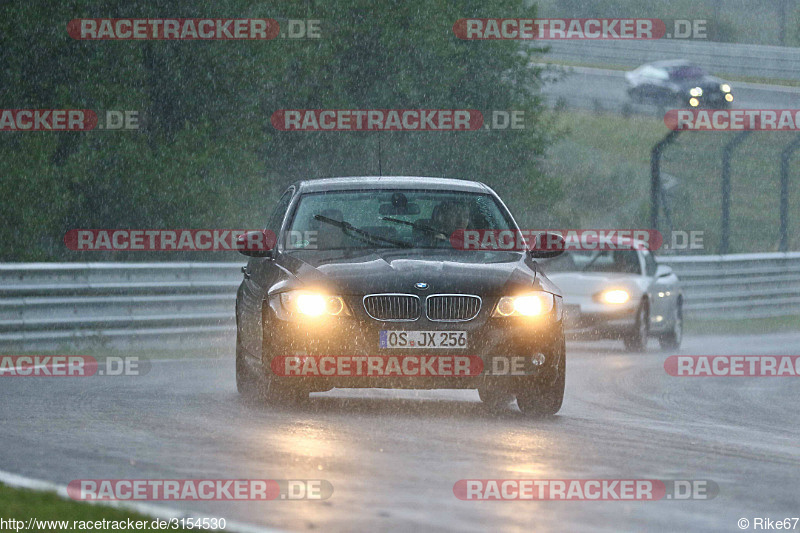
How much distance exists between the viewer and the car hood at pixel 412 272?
10.6 metres

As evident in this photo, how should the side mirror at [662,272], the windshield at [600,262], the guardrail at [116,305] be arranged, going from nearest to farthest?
1. the guardrail at [116,305]
2. the windshield at [600,262]
3. the side mirror at [662,272]

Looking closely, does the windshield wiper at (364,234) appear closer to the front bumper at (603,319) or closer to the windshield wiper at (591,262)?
the front bumper at (603,319)

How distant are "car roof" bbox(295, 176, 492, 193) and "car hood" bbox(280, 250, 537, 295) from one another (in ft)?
3.49

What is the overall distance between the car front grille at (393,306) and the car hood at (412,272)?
0.14ft

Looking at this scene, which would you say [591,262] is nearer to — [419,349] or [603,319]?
[603,319]

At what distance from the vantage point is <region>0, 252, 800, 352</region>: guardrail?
1733 centimetres

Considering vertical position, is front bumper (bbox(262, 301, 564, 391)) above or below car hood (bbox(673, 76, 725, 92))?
below

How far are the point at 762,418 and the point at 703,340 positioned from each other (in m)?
11.8

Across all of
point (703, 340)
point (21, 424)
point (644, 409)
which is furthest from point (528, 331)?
point (703, 340)

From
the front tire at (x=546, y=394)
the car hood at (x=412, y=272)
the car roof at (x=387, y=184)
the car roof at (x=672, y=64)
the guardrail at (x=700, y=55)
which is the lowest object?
the front tire at (x=546, y=394)

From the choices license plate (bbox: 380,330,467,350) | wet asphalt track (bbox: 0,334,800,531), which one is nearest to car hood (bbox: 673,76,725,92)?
wet asphalt track (bbox: 0,334,800,531)

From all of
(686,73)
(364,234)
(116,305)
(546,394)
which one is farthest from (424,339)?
(686,73)

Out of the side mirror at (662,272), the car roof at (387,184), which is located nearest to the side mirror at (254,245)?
the car roof at (387,184)

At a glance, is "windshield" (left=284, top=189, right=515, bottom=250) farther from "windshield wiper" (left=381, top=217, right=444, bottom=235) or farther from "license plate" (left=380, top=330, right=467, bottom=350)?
"license plate" (left=380, top=330, right=467, bottom=350)
